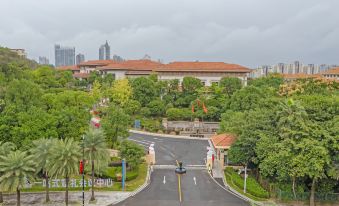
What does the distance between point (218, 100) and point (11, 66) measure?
3816cm

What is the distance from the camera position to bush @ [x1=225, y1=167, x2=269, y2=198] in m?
32.0

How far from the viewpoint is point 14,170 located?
26.1 metres

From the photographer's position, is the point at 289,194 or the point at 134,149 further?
the point at 134,149

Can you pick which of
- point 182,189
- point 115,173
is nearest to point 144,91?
point 115,173

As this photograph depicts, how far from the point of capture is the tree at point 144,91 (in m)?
65.6

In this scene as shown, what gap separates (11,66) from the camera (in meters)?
56.4

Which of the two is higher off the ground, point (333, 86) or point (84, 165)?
point (333, 86)

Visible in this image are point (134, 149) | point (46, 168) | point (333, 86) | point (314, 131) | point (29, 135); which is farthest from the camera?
point (333, 86)

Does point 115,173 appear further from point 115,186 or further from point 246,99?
point 246,99

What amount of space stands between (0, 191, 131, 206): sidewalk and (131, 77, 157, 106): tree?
34222 mm

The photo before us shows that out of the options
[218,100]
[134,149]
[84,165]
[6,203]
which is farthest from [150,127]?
[6,203]

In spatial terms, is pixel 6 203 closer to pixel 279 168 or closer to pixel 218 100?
pixel 279 168

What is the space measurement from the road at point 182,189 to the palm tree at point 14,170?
8.80 m

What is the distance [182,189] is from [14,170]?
52.8ft
